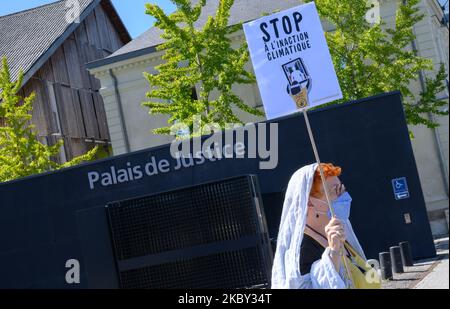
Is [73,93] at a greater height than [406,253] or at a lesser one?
greater

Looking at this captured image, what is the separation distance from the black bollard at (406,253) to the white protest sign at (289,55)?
9.66 m

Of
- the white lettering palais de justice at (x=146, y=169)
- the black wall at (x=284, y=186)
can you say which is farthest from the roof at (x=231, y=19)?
the black wall at (x=284, y=186)

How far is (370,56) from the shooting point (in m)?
26.3

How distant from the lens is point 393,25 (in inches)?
1188

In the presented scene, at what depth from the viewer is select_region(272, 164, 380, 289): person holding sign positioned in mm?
4656

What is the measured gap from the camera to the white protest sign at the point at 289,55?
7969 mm

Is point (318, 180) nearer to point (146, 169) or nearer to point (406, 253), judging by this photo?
point (406, 253)

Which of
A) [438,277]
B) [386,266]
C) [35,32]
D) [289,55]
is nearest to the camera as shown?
[289,55]

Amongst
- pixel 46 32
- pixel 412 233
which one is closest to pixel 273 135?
pixel 412 233

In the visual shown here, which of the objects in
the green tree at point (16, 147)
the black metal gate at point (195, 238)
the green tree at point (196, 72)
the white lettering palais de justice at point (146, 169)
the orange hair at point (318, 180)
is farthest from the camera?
the green tree at point (16, 147)

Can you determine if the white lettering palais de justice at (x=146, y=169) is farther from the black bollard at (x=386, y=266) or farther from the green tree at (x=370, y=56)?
the green tree at (x=370, y=56)

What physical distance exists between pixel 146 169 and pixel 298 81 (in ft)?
37.1

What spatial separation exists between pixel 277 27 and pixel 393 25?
22738mm

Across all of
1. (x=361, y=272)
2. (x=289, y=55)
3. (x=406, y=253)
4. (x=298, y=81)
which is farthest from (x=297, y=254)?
(x=406, y=253)
